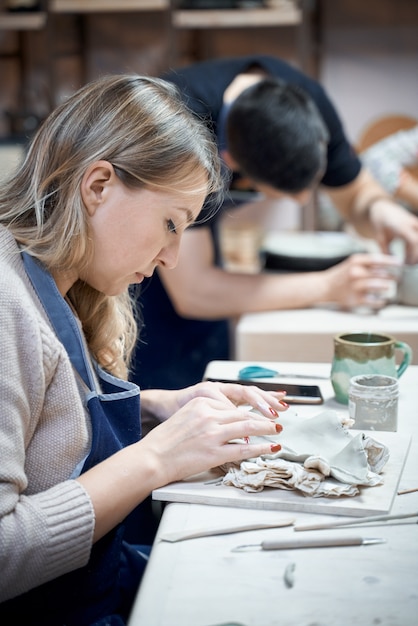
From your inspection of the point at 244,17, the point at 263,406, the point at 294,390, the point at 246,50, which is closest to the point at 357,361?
the point at 294,390

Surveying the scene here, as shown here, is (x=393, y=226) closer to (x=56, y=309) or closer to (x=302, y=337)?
(x=302, y=337)

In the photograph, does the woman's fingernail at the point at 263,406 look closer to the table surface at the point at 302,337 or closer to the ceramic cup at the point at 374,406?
the ceramic cup at the point at 374,406

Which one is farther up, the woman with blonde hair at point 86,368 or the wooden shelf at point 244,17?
the wooden shelf at point 244,17

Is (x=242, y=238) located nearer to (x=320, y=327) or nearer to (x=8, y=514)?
(x=320, y=327)

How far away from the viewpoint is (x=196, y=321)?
254 cm

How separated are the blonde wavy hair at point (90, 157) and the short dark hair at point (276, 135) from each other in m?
0.88

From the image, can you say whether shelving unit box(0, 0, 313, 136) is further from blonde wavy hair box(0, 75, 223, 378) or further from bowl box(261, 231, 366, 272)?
blonde wavy hair box(0, 75, 223, 378)

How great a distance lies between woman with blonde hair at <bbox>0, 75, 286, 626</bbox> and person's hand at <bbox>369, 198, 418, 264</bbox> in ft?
3.89

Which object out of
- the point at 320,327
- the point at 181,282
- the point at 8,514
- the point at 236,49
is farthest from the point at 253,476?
the point at 236,49

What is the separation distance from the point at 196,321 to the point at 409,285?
2.22 ft

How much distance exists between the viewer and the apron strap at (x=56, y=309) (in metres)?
1.14

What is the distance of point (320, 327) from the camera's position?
2.06 metres

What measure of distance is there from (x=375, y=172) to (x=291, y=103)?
933 mm

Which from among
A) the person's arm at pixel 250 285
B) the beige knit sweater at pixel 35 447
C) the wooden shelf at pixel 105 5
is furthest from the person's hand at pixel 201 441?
the wooden shelf at pixel 105 5
